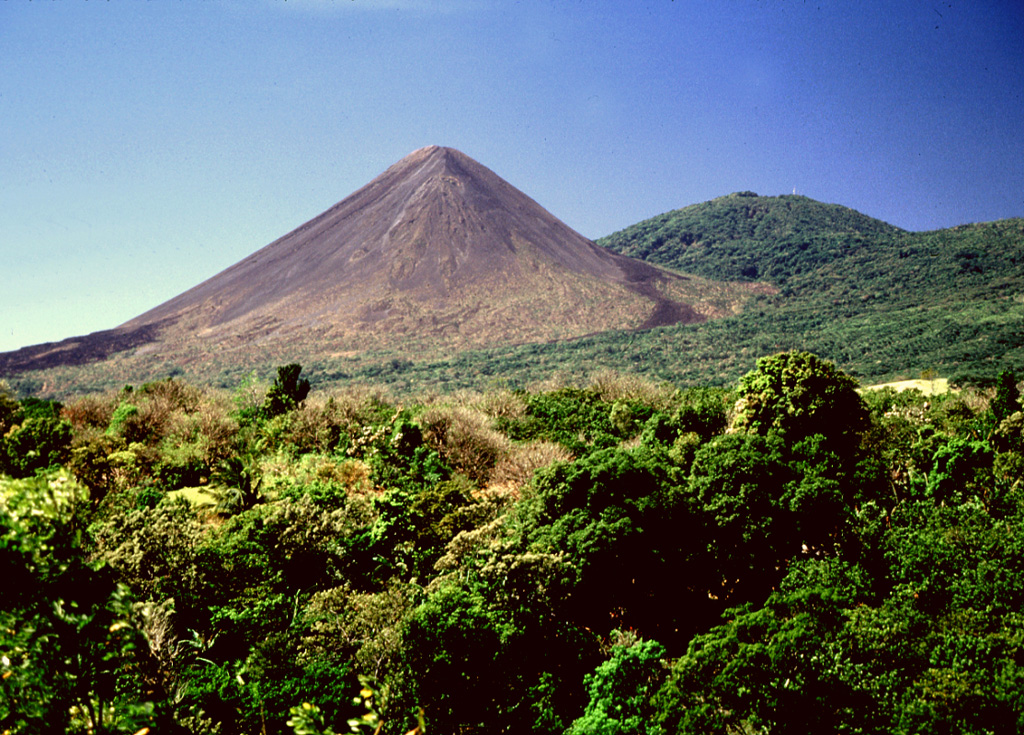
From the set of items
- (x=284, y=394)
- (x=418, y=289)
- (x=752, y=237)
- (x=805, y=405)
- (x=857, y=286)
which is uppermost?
(x=752, y=237)

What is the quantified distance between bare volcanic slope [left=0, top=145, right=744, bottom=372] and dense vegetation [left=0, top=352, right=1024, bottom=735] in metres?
50.9

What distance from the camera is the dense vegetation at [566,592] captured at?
2.82 m

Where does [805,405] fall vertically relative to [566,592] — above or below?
above

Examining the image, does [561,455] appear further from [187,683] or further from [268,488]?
[187,683]

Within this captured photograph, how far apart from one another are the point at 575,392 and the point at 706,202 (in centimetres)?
14656

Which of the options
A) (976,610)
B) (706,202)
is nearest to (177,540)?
(976,610)

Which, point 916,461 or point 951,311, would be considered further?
point 951,311


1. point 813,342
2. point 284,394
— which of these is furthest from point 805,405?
point 813,342

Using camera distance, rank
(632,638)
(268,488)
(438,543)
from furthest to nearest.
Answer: (268,488) → (438,543) → (632,638)

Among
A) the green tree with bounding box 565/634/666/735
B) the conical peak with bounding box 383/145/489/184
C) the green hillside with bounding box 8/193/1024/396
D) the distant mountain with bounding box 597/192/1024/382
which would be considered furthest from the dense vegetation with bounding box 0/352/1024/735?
the conical peak with bounding box 383/145/489/184

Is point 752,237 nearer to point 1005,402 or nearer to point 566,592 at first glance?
point 1005,402

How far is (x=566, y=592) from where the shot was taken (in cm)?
533

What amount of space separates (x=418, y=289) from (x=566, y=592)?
219 feet

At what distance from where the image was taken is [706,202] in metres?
149
